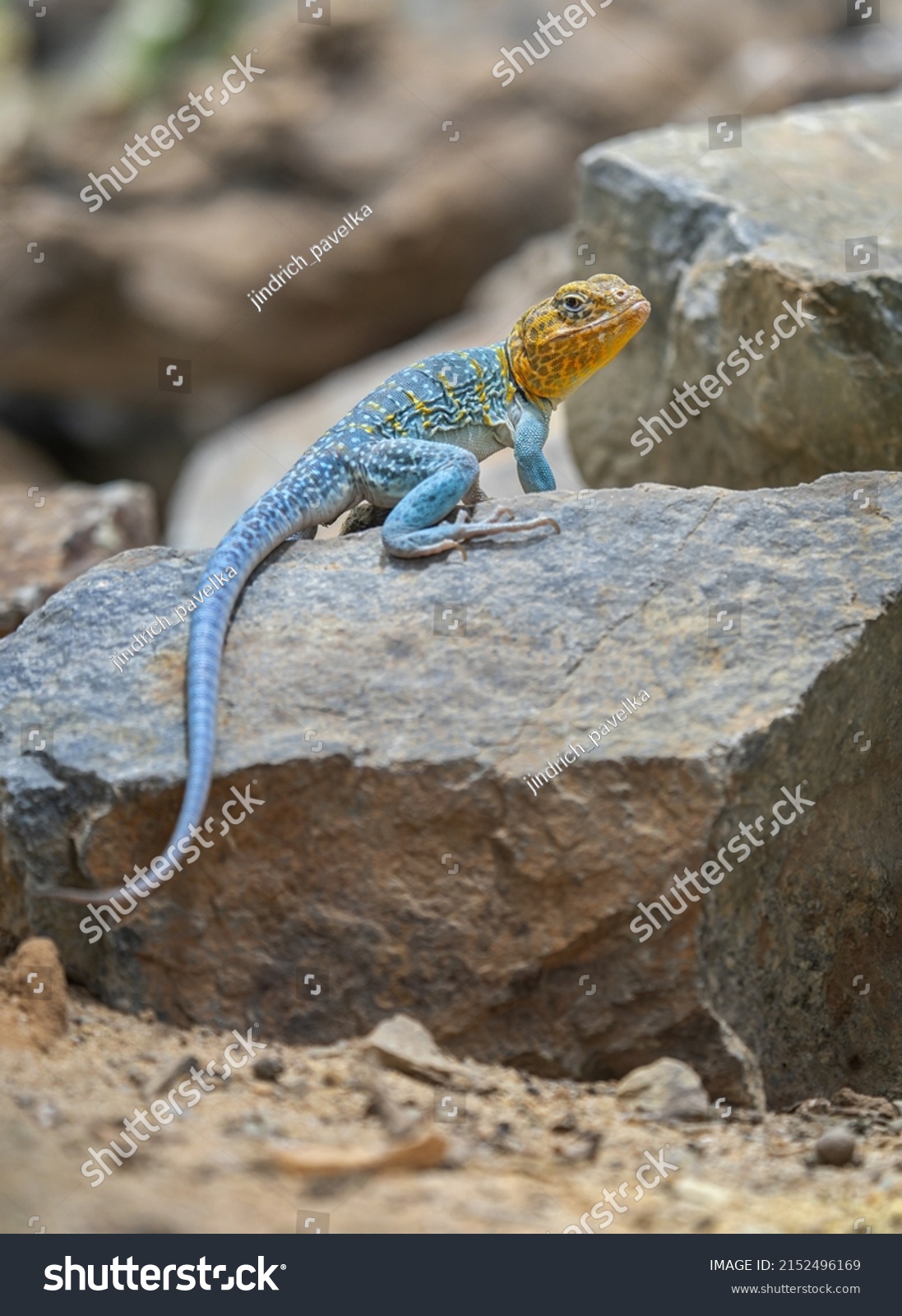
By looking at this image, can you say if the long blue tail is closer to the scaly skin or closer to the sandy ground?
the scaly skin

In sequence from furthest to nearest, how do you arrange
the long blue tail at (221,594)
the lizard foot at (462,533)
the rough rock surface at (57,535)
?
1. the rough rock surface at (57,535)
2. the lizard foot at (462,533)
3. the long blue tail at (221,594)

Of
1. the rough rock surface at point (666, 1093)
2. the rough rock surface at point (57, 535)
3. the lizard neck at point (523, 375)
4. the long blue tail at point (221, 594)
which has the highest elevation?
the lizard neck at point (523, 375)

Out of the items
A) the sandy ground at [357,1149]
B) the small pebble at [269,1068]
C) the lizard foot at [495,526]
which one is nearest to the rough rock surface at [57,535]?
the lizard foot at [495,526]

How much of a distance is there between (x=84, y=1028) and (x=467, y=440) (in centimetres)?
316

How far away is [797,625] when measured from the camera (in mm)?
4434

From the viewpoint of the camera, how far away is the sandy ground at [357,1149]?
3.19 metres

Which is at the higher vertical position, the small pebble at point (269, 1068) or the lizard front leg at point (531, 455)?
the lizard front leg at point (531, 455)

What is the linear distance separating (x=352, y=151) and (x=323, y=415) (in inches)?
139

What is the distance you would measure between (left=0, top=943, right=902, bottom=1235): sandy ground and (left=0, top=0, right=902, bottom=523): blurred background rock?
36.8ft

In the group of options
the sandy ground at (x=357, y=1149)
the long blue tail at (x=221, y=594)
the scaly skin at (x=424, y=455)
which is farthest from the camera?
the scaly skin at (x=424, y=455)

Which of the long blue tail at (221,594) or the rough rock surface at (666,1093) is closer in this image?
the rough rock surface at (666,1093)

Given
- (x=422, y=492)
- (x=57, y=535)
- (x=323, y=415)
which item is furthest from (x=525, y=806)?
(x=323, y=415)

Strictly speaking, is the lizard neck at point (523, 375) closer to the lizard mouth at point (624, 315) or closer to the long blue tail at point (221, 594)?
the lizard mouth at point (624, 315)

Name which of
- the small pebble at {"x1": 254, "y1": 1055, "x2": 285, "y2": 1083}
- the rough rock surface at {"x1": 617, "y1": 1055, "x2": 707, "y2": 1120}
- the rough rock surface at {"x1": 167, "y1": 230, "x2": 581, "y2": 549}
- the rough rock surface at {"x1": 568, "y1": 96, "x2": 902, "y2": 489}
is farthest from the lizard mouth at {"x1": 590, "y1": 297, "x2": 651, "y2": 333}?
the rough rock surface at {"x1": 167, "y1": 230, "x2": 581, "y2": 549}
